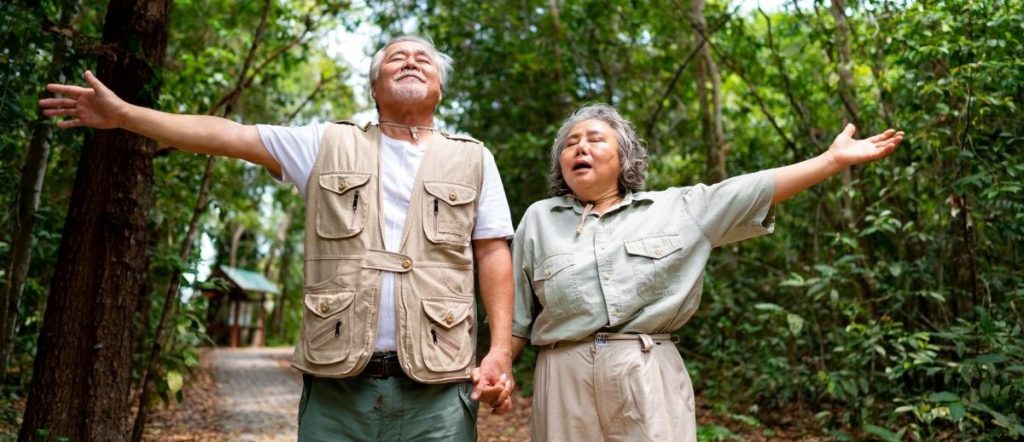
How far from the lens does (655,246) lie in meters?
2.46

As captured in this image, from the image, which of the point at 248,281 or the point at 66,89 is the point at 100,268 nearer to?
the point at 66,89

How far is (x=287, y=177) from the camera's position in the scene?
93.2 inches

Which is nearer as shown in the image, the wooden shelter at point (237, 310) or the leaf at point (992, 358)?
the leaf at point (992, 358)

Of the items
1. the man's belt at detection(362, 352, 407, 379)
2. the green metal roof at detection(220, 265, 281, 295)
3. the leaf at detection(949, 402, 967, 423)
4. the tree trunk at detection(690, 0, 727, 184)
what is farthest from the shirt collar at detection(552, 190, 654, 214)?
the green metal roof at detection(220, 265, 281, 295)

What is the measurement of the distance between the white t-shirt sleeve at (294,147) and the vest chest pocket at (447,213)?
1.15 ft

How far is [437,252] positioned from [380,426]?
50 cm

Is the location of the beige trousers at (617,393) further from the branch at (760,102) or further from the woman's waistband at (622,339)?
the branch at (760,102)

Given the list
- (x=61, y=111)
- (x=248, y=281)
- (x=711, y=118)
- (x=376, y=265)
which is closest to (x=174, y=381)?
(x=61, y=111)

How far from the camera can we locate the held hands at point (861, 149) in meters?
2.40

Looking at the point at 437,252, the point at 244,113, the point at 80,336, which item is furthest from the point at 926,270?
the point at 244,113

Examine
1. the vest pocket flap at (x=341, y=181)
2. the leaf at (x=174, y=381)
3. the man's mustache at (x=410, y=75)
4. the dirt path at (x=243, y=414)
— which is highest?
the man's mustache at (x=410, y=75)

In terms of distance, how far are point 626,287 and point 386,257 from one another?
730 millimetres

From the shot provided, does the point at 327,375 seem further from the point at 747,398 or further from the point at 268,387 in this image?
the point at 268,387

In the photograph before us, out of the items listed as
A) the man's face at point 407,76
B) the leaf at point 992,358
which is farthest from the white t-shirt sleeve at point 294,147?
the leaf at point 992,358
